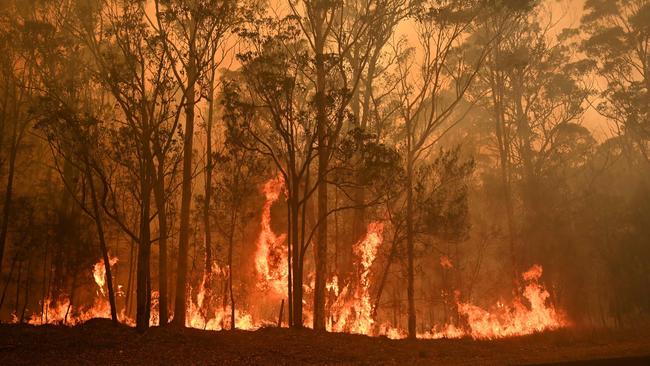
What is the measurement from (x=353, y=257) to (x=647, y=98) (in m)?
21.7

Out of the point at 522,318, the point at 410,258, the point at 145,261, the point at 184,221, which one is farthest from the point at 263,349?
the point at 522,318

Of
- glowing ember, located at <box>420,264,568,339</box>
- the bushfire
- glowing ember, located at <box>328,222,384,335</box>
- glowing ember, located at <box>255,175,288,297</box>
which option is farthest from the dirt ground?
glowing ember, located at <box>420,264,568,339</box>

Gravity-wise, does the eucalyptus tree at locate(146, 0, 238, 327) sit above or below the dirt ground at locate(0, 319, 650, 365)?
above

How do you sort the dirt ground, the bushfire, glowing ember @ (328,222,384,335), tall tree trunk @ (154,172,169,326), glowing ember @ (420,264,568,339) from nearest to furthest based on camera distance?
1. the dirt ground
2. tall tree trunk @ (154,172,169,326)
3. glowing ember @ (328,222,384,335)
4. the bushfire
5. glowing ember @ (420,264,568,339)

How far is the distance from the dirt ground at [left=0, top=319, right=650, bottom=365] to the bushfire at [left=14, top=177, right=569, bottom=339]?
539 cm

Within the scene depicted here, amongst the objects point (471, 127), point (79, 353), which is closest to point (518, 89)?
point (471, 127)

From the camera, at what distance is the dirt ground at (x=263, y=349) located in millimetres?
13141

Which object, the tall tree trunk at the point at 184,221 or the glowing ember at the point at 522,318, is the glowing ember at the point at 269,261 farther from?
the glowing ember at the point at 522,318

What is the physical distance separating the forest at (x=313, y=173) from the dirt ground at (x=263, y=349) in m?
1.46

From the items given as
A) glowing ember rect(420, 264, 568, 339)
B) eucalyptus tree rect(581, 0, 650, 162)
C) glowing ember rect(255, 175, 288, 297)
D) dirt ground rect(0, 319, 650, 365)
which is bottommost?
dirt ground rect(0, 319, 650, 365)

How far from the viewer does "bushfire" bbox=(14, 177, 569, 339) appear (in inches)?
931

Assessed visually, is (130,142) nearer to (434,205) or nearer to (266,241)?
(266,241)

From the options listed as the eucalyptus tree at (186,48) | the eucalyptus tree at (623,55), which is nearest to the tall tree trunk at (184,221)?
the eucalyptus tree at (186,48)

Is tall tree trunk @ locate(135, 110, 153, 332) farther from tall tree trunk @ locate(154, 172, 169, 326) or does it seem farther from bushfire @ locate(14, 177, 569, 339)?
bushfire @ locate(14, 177, 569, 339)
